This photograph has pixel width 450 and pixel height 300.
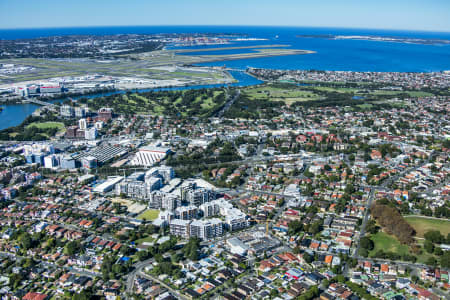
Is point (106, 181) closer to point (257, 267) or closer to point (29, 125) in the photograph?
point (257, 267)

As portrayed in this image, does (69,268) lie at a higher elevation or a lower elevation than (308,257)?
lower

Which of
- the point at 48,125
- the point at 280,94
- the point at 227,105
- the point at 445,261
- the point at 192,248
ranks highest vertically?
the point at 280,94

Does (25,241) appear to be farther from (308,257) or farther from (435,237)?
(435,237)

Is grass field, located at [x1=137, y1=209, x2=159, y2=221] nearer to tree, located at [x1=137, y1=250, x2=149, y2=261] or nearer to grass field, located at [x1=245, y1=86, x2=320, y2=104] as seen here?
tree, located at [x1=137, y1=250, x2=149, y2=261]

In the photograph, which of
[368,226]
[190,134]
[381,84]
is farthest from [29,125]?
[381,84]

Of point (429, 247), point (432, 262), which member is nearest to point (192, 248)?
point (432, 262)

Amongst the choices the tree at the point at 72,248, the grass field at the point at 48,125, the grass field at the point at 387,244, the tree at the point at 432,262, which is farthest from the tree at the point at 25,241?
the grass field at the point at 48,125

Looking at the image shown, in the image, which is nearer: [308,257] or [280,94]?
[308,257]
